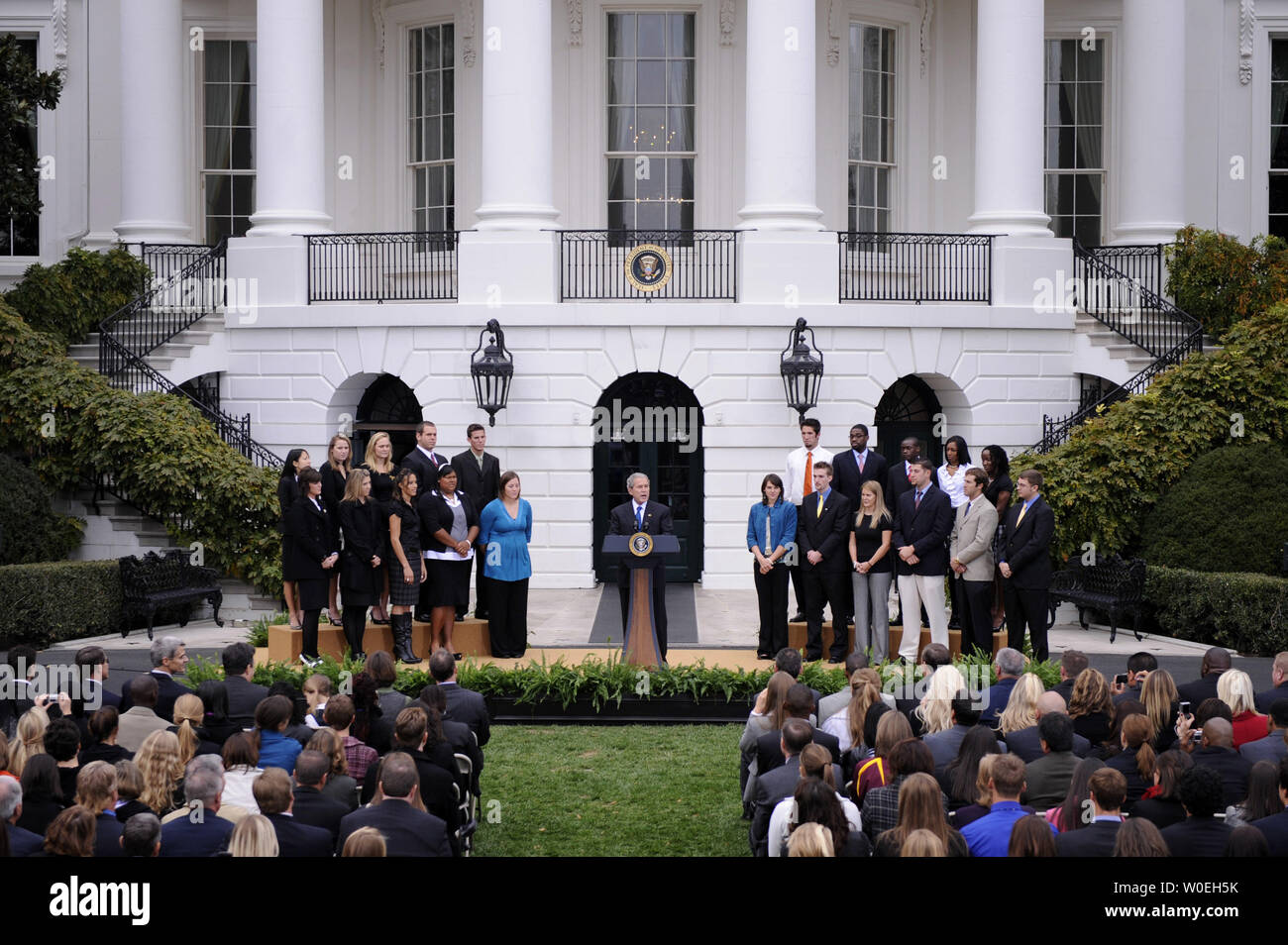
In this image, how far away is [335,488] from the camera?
53.4ft

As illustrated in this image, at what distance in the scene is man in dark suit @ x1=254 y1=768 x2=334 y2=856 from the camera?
800 cm

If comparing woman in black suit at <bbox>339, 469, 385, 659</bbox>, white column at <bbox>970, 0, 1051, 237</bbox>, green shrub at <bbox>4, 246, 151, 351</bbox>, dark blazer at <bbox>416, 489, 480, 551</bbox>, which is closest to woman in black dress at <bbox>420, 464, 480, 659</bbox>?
dark blazer at <bbox>416, 489, 480, 551</bbox>

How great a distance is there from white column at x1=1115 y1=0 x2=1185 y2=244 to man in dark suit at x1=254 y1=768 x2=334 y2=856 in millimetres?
21003

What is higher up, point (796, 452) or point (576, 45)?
point (576, 45)

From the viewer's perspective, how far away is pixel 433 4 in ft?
89.3

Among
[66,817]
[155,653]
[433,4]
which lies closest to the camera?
[66,817]

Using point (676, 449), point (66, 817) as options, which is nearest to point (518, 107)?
point (676, 449)

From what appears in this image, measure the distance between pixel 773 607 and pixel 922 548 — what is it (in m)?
1.66

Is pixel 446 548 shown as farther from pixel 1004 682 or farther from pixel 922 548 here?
pixel 1004 682

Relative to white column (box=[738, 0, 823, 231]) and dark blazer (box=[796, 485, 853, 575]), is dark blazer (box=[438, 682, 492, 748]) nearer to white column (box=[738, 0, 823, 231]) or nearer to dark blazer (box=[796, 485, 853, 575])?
dark blazer (box=[796, 485, 853, 575])

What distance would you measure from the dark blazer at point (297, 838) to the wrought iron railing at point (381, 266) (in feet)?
54.6

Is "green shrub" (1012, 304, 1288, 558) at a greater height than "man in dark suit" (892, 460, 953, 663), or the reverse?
"green shrub" (1012, 304, 1288, 558)

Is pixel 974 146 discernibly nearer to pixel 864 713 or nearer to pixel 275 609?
pixel 275 609

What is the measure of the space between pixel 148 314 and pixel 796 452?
38.9 feet
